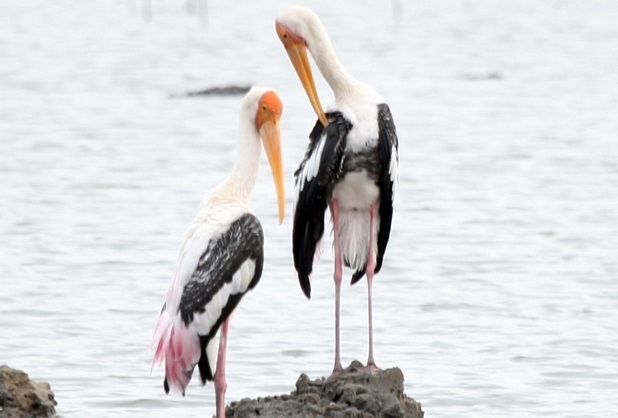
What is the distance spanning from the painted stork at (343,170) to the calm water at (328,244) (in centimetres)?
143

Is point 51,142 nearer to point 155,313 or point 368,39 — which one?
point 155,313

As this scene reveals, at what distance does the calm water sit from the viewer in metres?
9.58

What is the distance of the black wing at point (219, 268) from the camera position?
266 inches

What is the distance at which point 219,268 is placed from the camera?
22.3 feet

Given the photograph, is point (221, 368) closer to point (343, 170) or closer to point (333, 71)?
point (343, 170)

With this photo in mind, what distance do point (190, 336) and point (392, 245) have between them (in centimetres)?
706

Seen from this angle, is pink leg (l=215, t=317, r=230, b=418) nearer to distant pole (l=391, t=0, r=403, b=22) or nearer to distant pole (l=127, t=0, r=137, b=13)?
distant pole (l=391, t=0, r=403, b=22)

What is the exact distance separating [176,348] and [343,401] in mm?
934

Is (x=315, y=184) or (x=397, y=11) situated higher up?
(x=315, y=184)

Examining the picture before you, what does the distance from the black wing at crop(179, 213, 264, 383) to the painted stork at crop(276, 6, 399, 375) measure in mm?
753

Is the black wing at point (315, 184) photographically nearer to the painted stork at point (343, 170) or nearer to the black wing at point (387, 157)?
the painted stork at point (343, 170)

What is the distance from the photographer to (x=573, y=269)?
1264cm

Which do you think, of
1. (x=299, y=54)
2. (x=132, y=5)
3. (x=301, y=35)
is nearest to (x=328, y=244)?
(x=299, y=54)

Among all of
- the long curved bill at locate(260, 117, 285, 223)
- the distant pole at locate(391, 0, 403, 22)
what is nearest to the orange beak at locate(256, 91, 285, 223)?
the long curved bill at locate(260, 117, 285, 223)
